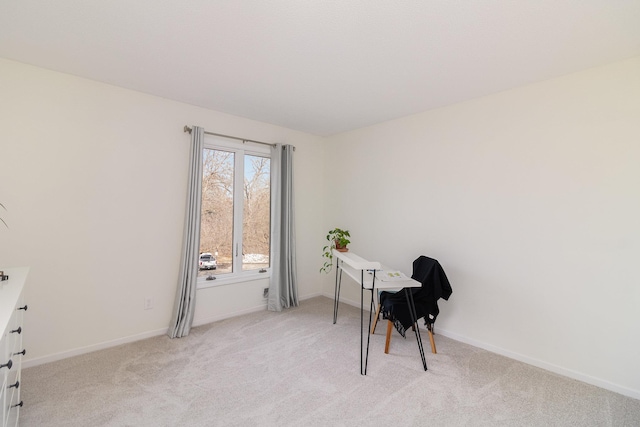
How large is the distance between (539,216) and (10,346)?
3.72 meters

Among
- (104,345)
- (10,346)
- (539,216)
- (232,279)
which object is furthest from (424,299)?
(104,345)

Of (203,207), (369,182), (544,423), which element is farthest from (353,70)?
(544,423)

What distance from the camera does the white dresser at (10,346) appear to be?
4.15 ft

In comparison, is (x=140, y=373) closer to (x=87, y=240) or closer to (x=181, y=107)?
(x=87, y=240)

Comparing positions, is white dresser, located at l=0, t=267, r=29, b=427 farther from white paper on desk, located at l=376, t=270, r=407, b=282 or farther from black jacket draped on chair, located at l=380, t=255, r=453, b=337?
black jacket draped on chair, located at l=380, t=255, r=453, b=337

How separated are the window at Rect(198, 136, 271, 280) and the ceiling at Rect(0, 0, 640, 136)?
0.91 metres

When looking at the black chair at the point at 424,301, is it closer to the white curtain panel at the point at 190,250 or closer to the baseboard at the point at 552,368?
the baseboard at the point at 552,368

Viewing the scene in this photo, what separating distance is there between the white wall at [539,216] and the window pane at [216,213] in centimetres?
215

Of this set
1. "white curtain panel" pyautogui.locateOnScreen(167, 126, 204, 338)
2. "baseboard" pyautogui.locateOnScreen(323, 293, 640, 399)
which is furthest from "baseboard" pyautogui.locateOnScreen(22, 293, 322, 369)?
"baseboard" pyautogui.locateOnScreen(323, 293, 640, 399)

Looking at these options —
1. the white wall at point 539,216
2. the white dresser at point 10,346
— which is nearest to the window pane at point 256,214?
the white wall at point 539,216

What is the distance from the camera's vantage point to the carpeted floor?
1.94m

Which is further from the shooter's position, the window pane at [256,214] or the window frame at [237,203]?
the window pane at [256,214]

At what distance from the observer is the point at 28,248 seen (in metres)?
2.51

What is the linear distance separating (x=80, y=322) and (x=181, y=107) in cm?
236
